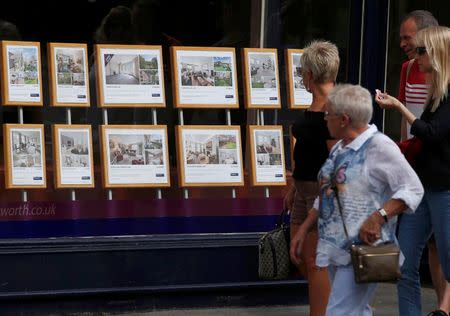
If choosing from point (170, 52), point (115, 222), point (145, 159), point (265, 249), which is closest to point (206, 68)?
point (170, 52)

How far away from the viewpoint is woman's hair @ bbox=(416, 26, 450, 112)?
5500mm

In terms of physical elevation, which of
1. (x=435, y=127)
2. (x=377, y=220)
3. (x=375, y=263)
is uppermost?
(x=435, y=127)

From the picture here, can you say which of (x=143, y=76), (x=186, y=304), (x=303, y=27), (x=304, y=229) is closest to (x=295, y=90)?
(x=303, y=27)

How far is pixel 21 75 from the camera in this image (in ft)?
22.0

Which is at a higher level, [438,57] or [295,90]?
[438,57]

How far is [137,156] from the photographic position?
22.6ft

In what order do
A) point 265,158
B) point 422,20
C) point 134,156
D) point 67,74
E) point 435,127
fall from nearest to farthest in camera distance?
point 435,127 < point 422,20 < point 67,74 < point 134,156 < point 265,158

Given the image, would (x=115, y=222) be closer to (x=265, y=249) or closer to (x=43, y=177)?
(x=43, y=177)

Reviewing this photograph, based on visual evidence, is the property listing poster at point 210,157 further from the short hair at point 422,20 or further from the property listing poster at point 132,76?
the short hair at point 422,20

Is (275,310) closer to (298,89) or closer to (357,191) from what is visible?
(298,89)

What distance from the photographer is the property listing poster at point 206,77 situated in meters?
7.00

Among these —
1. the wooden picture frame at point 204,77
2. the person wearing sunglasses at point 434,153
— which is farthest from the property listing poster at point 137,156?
the person wearing sunglasses at point 434,153

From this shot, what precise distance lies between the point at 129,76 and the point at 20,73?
26.7 inches

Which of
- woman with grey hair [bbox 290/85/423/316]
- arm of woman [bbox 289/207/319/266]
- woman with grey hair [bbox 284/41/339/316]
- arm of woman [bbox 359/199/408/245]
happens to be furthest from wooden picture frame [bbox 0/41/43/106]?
→ arm of woman [bbox 359/199/408/245]
